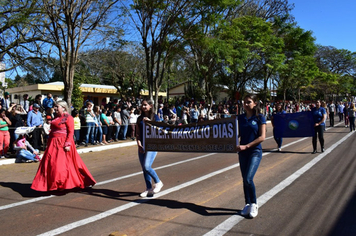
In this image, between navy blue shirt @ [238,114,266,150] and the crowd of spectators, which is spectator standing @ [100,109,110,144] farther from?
navy blue shirt @ [238,114,266,150]

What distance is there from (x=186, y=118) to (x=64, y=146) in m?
14.1


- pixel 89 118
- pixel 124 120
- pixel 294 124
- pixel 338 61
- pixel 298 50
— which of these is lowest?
pixel 294 124

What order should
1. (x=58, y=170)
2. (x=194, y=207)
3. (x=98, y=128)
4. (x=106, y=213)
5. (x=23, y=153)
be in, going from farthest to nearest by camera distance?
(x=98, y=128)
(x=23, y=153)
(x=58, y=170)
(x=194, y=207)
(x=106, y=213)

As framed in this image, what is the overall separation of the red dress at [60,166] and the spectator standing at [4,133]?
5532 mm

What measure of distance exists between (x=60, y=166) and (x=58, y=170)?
9 cm

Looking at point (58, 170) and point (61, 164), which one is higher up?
point (61, 164)

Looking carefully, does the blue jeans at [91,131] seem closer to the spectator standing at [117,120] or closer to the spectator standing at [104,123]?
the spectator standing at [104,123]

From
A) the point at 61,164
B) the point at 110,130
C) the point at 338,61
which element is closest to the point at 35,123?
the point at 110,130

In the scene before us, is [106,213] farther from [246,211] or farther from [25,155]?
[25,155]

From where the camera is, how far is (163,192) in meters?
6.35

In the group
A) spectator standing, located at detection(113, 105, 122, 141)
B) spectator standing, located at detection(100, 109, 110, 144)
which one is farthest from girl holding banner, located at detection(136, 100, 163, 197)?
spectator standing, located at detection(113, 105, 122, 141)

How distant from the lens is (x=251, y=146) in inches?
187

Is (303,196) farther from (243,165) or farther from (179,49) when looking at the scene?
(179,49)

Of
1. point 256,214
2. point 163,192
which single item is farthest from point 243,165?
point 163,192
